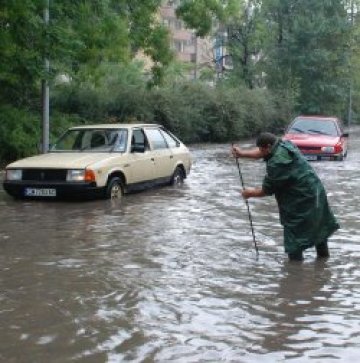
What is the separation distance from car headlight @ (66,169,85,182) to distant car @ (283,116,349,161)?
10702 millimetres

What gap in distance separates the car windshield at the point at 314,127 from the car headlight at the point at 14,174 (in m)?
12.9

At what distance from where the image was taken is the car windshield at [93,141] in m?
14.3

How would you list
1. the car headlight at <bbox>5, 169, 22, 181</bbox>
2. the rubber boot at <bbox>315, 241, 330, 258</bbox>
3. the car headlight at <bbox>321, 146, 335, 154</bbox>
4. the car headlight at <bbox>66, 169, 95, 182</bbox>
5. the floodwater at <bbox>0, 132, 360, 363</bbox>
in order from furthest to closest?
1. the car headlight at <bbox>321, 146, 335, 154</bbox>
2. the car headlight at <bbox>5, 169, 22, 181</bbox>
3. the car headlight at <bbox>66, 169, 95, 182</bbox>
4. the rubber boot at <bbox>315, 241, 330, 258</bbox>
5. the floodwater at <bbox>0, 132, 360, 363</bbox>

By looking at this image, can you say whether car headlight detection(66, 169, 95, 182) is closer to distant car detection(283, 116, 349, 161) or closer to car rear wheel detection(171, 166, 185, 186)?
car rear wheel detection(171, 166, 185, 186)

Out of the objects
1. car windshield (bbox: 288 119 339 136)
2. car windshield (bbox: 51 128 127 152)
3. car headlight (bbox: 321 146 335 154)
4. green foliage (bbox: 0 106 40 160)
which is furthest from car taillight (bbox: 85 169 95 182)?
car windshield (bbox: 288 119 339 136)

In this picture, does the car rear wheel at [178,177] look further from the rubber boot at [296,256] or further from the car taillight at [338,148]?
the car taillight at [338,148]

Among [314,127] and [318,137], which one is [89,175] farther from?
[314,127]

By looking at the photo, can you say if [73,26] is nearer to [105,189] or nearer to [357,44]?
[105,189]

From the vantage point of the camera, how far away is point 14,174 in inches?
528

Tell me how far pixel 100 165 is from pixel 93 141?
1504 mm

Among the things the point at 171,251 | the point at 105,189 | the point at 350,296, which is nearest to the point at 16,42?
the point at 105,189

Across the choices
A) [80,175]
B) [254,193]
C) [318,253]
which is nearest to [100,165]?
[80,175]

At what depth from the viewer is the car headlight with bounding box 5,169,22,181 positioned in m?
13.4

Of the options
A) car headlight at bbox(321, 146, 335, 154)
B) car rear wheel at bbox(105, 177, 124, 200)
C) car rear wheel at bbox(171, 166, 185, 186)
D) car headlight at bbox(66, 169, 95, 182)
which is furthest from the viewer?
car headlight at bbox(321, 146, 335, 154)
